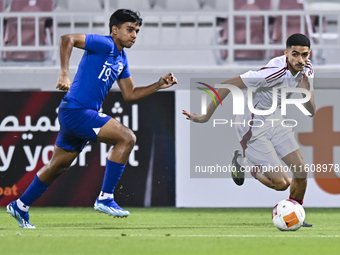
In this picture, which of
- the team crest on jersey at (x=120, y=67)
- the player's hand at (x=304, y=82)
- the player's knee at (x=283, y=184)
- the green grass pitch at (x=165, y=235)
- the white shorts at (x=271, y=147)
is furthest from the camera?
the player's knee at (x=283, y=184)

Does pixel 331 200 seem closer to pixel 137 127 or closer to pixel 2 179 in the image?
pixel 137 127

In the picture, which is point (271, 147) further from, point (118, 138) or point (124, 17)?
point (124, 17)

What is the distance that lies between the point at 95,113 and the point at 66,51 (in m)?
0.64

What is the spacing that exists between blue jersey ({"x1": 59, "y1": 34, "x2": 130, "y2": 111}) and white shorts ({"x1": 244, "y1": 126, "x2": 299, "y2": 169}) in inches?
83.5

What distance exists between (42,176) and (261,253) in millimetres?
2621

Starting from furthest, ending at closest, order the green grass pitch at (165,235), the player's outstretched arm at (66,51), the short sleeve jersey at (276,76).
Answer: the short sleeve jersey at (276,76) → the player's outstretched arm at (66,51) → the green grass pitch at (165,235)

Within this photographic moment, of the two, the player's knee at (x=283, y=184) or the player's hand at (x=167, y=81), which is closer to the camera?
the player's hand at (x=167, y=81)

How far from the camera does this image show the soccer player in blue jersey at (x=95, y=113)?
6.20 m

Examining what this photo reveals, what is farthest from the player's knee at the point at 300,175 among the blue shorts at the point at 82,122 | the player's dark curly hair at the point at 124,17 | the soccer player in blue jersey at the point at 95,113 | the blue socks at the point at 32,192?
the blue socks at the point at 32,192

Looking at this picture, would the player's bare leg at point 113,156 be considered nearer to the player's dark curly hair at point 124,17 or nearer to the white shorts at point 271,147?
the player's dark curly hair at point 124,17

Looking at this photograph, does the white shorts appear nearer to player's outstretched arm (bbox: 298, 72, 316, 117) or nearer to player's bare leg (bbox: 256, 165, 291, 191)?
player's bare leg (bbox: 256, 165, 291, 191)

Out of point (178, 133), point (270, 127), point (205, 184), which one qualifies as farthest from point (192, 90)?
point (270, 127)

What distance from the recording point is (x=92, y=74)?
638 cm

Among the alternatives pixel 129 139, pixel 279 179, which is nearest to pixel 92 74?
pixel 129 139
